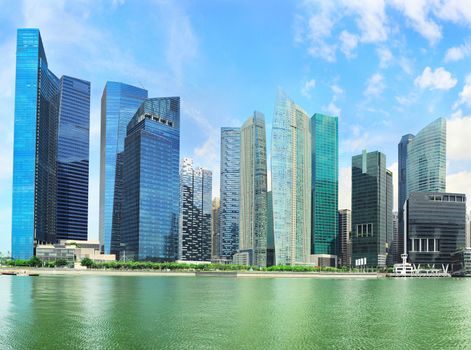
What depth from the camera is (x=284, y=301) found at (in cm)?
13150

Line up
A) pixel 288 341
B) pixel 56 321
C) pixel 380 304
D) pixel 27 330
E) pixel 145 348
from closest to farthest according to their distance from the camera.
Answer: pixel 145 348 → pixel 288 341 → pixel 27 330 → pixel 56 321 → pixel 380 304

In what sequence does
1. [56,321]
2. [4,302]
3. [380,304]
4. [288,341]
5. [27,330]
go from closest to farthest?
[288,341] → [27,330] → [56,321] → [4,302] → [380,304]

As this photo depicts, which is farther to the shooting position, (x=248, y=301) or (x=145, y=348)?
(x=248, y=301)

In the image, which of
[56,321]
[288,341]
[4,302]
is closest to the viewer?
[288,341]

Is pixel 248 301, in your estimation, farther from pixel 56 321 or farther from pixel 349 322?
pixel 56 321

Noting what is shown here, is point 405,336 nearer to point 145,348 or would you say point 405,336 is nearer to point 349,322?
point 349,322

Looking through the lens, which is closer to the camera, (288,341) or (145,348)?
(145,348)

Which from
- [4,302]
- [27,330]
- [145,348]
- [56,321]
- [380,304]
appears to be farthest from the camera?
[380,304]

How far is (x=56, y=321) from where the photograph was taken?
8762 cm

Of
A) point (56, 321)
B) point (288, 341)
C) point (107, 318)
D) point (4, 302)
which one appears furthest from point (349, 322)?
point (4, 302)

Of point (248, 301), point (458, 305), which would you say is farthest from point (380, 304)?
point (248, 301)

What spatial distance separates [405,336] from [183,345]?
32.7 m

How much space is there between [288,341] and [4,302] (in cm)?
7249

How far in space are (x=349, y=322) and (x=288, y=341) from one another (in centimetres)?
2209
